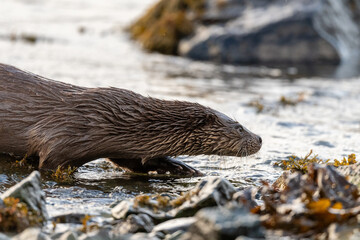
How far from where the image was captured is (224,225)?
3.85 meters

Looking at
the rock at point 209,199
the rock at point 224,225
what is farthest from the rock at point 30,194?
the rock at point 224,225

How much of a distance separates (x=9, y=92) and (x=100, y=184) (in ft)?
4.92

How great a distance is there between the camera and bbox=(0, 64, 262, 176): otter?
643 cm

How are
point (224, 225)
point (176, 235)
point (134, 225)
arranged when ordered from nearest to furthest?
point (224, 225), point (176, 235), point (134, 225)

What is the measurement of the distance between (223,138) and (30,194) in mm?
2869

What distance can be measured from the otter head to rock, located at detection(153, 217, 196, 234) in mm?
2337

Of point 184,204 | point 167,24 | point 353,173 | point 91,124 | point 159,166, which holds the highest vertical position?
point 167,24

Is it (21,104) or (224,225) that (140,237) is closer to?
(224,225)

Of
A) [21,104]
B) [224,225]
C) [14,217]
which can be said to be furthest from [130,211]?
[21,104]

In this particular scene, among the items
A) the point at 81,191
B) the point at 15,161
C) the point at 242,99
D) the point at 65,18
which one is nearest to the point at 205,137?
the point at 81,191

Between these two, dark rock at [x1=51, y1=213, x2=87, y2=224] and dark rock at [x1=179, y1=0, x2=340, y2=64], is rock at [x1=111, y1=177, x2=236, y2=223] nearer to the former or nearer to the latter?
dark rock at [x1=51, y1=213, x2=87, y2=224]

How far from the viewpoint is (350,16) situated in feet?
63.4

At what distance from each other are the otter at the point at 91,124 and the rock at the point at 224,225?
274 cm

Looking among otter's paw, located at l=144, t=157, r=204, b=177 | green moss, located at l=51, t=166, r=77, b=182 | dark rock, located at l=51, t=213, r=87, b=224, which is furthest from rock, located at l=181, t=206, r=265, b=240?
otter's paw, located at l=144, t=157, r=204, b=177
